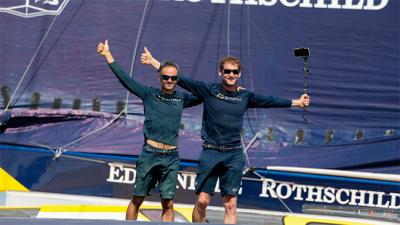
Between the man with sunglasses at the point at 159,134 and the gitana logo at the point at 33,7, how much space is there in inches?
56.1

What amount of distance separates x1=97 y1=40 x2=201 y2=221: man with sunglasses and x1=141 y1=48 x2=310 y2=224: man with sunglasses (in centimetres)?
16

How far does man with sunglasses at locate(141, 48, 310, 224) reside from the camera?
4.86 metres

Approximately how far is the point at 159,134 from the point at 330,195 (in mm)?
1736

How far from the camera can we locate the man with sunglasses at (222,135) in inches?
191

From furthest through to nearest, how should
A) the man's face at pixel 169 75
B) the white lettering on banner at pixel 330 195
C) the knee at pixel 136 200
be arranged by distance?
the white lettering on banner at pixel 330 195, the knee at pixel 136 200, the man's face at pixel 169 75

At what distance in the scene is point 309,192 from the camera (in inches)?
232

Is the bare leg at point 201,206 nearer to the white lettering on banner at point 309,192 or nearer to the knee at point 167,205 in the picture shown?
the knee at point 167,205

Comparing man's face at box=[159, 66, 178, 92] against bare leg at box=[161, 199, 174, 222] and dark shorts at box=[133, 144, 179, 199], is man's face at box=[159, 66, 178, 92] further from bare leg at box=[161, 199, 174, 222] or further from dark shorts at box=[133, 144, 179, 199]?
bare leg at box=[161, 199, 174, 222]

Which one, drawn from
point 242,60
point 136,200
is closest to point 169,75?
point 136,200

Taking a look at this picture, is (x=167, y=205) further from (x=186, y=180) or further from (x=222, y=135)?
(x=186, y=180)

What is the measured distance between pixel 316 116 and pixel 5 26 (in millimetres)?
2610

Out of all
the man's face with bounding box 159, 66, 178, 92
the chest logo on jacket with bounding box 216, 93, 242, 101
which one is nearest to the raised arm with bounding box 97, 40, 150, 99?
the man's face with bounding box 159, 66, 178, 92

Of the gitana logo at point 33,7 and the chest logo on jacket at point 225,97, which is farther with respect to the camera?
the gitana logo at point 33,7

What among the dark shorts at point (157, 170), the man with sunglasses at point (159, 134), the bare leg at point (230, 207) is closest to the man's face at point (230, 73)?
the man with sunglasses at point (159, 134)
